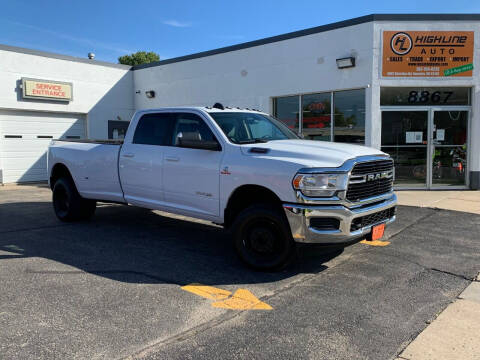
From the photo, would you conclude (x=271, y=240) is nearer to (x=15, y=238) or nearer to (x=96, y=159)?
(x=96, y=159)

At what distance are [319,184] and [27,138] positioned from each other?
14.0 metres

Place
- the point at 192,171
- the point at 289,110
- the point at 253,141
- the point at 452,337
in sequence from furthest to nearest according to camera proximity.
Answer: the point at 289,110, the point at 192,171, the point at 253,141, the point at 452,337

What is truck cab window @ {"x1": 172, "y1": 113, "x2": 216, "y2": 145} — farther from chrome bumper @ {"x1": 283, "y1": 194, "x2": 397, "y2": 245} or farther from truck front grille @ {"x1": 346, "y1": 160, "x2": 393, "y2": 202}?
truck front grille @ {"x1": 346, "y1": 160, "x2": 393, "y2": 202}

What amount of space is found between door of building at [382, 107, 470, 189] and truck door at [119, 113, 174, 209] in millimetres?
7707

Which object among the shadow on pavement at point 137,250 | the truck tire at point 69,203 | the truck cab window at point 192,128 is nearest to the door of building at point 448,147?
the shadow on pavement at point 137,250

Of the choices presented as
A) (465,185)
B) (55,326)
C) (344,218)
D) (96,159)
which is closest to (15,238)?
(96,159)

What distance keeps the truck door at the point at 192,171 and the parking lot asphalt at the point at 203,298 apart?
698 mm

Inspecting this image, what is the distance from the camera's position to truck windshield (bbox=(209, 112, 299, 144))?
5480 millimetres

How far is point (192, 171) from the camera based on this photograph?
5492mm

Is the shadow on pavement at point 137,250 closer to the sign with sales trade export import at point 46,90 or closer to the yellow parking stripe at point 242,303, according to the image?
the yellow parking stripe at point 242,303

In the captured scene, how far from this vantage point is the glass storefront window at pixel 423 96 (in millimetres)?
11602

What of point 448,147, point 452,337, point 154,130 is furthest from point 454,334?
point 448,147

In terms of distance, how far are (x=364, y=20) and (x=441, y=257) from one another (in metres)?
Result: 8.10

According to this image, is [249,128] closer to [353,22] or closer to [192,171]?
[192,171]
